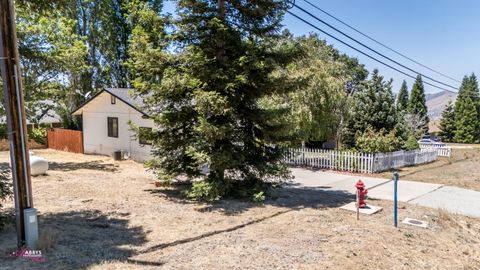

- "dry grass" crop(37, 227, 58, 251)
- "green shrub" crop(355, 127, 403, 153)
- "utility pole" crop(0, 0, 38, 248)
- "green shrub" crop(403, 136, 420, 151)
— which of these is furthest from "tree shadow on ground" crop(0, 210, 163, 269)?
"green shrub" crop(403, 136, 420, 151)

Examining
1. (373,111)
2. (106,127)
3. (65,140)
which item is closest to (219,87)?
(373,111)

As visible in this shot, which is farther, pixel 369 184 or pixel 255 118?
pixel 369 184

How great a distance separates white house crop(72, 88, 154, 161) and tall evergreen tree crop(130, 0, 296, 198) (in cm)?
806

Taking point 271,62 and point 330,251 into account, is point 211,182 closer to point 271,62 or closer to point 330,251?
point 271,62

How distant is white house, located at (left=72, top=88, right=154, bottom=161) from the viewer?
58.5 ft

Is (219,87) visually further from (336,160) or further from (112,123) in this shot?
(112,123)

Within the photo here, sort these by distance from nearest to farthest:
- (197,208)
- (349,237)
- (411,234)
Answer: (349,237), (411,234), (197,208)

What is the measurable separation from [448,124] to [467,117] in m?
2.65

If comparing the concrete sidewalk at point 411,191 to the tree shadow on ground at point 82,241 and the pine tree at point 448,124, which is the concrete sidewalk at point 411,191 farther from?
the pine tree at point 448,124

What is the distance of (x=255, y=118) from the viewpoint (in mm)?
9188

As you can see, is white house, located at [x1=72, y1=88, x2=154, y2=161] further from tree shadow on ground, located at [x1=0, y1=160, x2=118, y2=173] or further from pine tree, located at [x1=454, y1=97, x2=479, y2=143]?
pine tree, located at [x1=454, y1=97, x2=479, y2=143]

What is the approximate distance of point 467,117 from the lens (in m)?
45.8

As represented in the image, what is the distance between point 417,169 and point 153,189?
484 inches

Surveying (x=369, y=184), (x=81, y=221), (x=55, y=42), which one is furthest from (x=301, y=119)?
(x=55, y=42)
